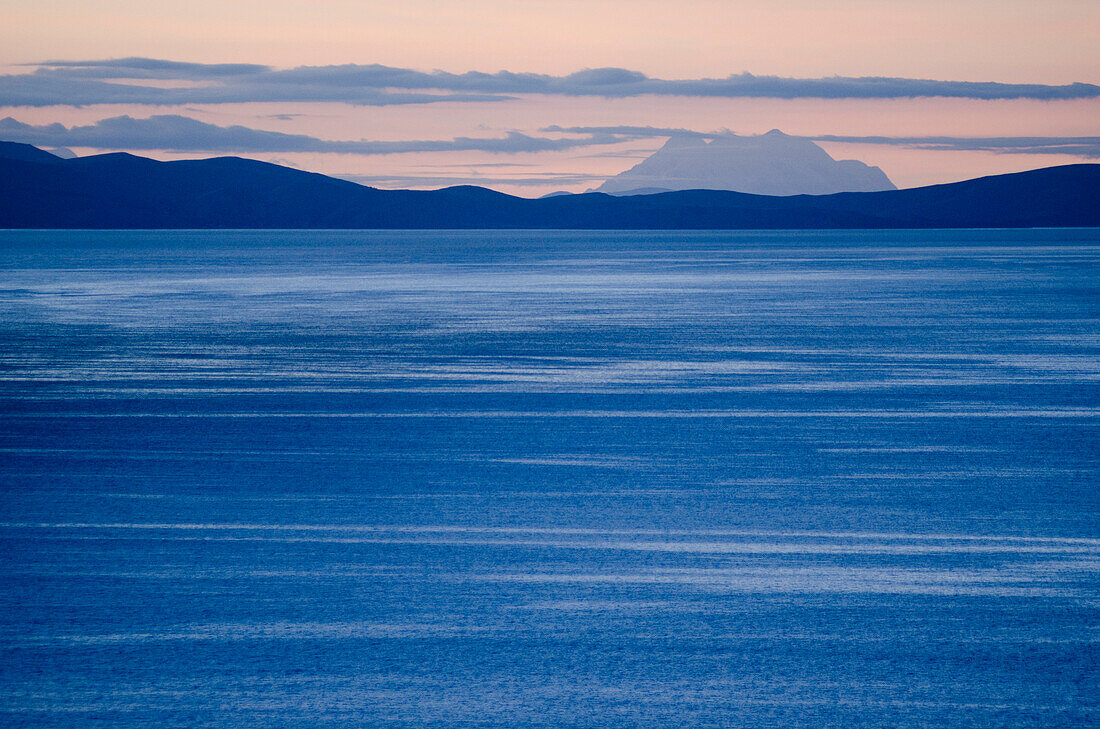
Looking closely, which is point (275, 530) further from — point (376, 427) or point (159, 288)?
point (159, 288)

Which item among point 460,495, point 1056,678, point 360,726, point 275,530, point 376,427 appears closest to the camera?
point 360,726

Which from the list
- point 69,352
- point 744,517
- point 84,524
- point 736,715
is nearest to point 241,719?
point 736,715

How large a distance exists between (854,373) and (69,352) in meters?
13.4

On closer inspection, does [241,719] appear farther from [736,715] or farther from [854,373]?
[854,373]

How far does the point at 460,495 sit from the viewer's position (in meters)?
9.45

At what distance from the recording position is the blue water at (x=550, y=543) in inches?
214

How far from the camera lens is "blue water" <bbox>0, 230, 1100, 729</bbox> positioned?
543 cm

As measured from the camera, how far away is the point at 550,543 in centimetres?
789

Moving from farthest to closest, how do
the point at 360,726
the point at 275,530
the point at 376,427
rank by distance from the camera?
the point at 376,427, the point at 275,530, the point at 360,726

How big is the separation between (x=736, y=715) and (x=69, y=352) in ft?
61.3

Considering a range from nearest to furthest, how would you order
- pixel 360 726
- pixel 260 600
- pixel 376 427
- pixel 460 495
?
pixel 360 726 → pixel 260 600 → pixel 460 495 → pixel 376 427

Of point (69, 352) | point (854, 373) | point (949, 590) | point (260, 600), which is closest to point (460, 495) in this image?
point (260, 600)

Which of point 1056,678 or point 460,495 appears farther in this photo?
point 460,495

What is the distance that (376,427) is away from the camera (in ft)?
42.1
